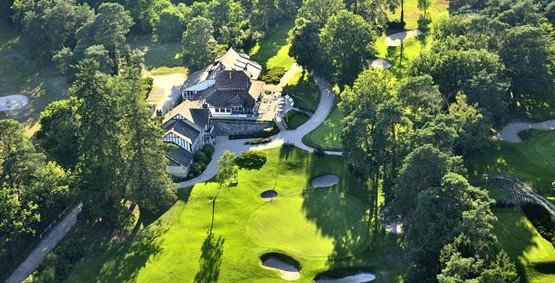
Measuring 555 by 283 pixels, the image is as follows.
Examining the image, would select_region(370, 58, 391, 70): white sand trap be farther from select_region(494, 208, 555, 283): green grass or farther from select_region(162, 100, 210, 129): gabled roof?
select_region(494, 208, 555, 283): green grass

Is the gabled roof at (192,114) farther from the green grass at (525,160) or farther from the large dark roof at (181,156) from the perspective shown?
the green grass at (525,160)

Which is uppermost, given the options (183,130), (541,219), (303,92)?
(303,92)

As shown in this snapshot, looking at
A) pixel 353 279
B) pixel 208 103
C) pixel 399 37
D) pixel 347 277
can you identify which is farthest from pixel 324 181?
pixel 399 37

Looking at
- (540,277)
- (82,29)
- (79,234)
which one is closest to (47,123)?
(79,234)

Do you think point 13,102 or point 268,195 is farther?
point 13,102

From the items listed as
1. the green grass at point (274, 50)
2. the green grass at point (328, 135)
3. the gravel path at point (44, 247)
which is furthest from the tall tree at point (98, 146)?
the green grass at point (274, 50)

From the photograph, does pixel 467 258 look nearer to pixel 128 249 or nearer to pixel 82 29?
pixel 128 249

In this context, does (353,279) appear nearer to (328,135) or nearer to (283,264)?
(283,264)
